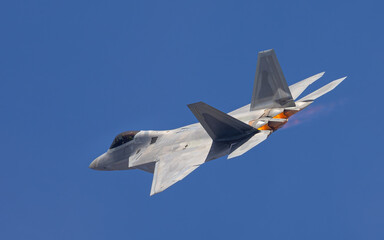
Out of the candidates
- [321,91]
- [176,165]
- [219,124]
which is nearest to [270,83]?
[321,91]

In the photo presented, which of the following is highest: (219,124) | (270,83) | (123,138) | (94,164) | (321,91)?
(270,83)

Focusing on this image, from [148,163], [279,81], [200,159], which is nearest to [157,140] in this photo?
[148,163]

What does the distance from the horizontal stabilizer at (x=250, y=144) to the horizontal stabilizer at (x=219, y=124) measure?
1.80ft

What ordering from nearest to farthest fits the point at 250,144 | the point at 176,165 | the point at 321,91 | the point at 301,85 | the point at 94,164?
the point at 250,144, the point at 176,165, the point at 321,91, the point at 301,85, the point at 94,164

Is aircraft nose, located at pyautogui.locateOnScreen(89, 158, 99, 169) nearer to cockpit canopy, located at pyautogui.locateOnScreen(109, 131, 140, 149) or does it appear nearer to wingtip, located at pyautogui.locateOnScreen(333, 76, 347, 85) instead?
cockpit canopy, located at pyautogui.locateOnScreen(109, 131, 140, 149)

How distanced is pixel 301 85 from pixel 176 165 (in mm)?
9780

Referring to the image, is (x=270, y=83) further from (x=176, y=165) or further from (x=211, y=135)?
(x=176, y=165)

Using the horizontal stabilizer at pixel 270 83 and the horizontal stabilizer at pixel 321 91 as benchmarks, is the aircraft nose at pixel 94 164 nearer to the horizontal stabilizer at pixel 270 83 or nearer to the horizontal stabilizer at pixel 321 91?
the horizontal stabilizer at pixel 270 83

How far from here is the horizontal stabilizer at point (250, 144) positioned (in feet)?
117

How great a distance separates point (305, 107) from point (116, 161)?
1141cm

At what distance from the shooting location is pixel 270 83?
134 feet

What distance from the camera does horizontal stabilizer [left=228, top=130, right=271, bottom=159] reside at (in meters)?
35.8

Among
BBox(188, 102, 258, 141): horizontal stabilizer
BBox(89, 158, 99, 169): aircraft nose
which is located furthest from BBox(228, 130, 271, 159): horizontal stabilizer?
BBox(89, 158, 99, 169): aircraft nose

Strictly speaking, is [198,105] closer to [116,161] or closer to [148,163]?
[148,163]
